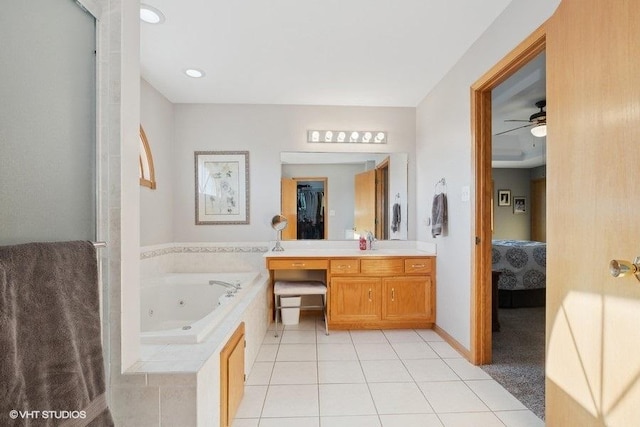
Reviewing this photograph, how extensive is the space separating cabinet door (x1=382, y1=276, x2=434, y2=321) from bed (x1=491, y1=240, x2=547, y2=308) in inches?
45.9

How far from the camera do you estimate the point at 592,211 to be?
116cm

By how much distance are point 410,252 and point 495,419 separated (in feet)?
5.69

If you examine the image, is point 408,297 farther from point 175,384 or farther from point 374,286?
point 175,384

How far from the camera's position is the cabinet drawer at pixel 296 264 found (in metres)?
3.04

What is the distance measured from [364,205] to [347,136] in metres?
0.80

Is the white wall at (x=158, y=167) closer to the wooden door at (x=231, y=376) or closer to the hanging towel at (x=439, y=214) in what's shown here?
the wooden door at (x=231, y=376)

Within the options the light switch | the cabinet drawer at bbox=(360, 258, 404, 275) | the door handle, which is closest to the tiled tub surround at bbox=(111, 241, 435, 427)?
the cabinet drawer at bbox=(360, 258, 404, 275)

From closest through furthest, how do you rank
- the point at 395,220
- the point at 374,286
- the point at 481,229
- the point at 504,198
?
the point at 481,229 < the point at 374,286 < the point at 395,220 < the point at 504,198

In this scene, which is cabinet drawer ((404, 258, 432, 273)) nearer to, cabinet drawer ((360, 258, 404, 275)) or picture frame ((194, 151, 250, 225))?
cabinet drawer ((360, 258, 404, 275))

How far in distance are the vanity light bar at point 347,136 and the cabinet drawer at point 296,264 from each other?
1.36 metres

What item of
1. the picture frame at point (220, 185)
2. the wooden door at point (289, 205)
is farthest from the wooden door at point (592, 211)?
the picture frame at point (220, 185)

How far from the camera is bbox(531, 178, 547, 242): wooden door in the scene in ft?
21.5

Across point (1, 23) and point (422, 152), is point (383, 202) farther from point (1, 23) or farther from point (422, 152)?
point (1, 23)

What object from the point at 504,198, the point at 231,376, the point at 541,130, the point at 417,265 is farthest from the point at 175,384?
the point at 504,198
